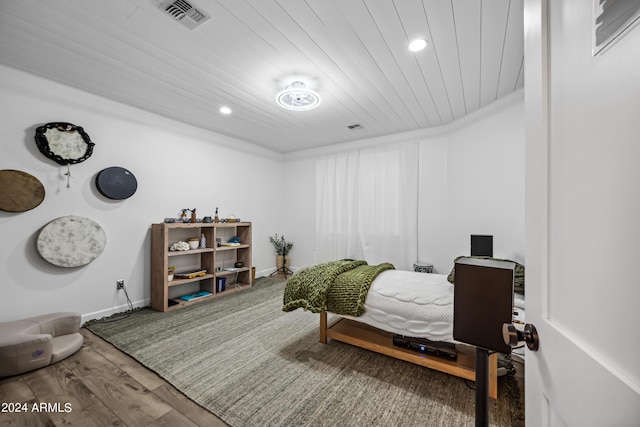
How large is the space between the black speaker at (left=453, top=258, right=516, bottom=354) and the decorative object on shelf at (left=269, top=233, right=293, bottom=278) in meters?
4.57

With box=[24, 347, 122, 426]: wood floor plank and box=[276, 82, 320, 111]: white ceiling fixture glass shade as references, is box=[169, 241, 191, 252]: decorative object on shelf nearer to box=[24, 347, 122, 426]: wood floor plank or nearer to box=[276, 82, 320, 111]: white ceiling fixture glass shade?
box=[24, 347, 122, 426]: wood floor plank

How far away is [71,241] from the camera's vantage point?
2707 mm

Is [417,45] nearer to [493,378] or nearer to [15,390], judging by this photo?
[493,378]

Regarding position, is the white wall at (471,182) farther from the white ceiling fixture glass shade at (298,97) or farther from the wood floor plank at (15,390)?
the wood floor plank at (15,390)

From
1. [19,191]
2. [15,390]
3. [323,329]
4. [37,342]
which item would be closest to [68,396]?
[15,390]

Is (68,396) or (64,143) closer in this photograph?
(68,396)

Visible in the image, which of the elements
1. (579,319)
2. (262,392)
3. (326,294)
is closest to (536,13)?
(579,319)

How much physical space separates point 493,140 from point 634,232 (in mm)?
3309

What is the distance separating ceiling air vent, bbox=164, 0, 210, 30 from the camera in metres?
1.66

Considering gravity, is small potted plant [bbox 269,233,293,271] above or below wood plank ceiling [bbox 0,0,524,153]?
below

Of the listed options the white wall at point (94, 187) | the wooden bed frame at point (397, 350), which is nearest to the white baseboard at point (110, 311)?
the white wall at point (94, 187)

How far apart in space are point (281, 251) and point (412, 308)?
372cm

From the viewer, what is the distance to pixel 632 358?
1.23 feet

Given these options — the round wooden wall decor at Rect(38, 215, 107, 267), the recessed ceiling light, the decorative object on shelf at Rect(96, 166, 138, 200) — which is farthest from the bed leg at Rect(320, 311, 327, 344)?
the decorative object on shelf at Rect(96, 166, 138, 200)
